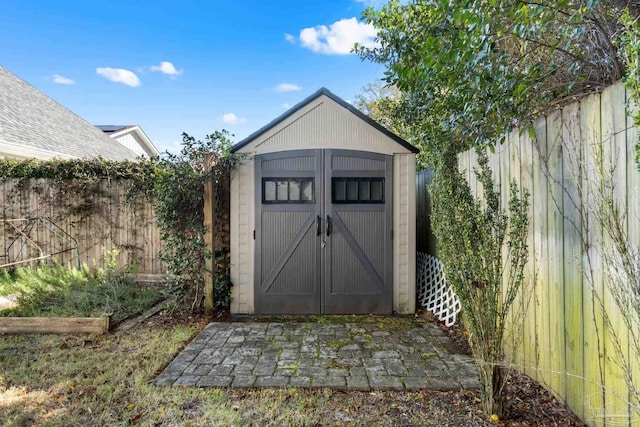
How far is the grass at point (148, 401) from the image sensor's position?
2.11 m

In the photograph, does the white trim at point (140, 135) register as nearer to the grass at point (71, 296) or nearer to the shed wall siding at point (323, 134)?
the grass at point (71, 296)

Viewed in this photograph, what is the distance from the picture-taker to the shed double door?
14.2 ft

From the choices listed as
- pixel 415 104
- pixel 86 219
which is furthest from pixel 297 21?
pixel 86 219

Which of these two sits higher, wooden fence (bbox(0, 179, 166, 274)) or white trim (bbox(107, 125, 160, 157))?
white trim (bbox(107, 125, 160, 157))

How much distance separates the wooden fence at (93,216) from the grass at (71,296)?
90 cm

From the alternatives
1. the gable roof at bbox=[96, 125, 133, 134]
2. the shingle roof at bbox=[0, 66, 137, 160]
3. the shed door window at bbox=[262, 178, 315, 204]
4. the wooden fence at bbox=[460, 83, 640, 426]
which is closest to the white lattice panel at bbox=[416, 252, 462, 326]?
the wooden fence at bbox=[460, 83, 640, 426]

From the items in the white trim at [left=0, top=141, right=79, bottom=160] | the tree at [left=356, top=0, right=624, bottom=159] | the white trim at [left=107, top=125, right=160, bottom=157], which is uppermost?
the white trim at [left=107, top=125, right=160, bottom=157]

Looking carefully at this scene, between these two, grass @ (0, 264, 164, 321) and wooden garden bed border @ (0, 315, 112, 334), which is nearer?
wooden garden bed border @ (0, 315, 112, 334)

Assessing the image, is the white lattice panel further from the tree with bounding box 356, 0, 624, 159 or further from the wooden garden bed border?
the wooden garden bed border

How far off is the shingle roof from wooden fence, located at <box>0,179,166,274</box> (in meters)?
1.23

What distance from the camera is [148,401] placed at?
7.58 ft

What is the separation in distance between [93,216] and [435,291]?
571 cm

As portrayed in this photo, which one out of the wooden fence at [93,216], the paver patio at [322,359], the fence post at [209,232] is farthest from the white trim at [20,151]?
the paver patio at [322,359]

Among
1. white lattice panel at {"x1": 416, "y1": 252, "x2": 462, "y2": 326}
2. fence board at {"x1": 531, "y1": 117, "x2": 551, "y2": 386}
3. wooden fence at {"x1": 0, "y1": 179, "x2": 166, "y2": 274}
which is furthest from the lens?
wooden fence at {"x1": 0, "y1": 179, "x2": 166, "y2": 274}
